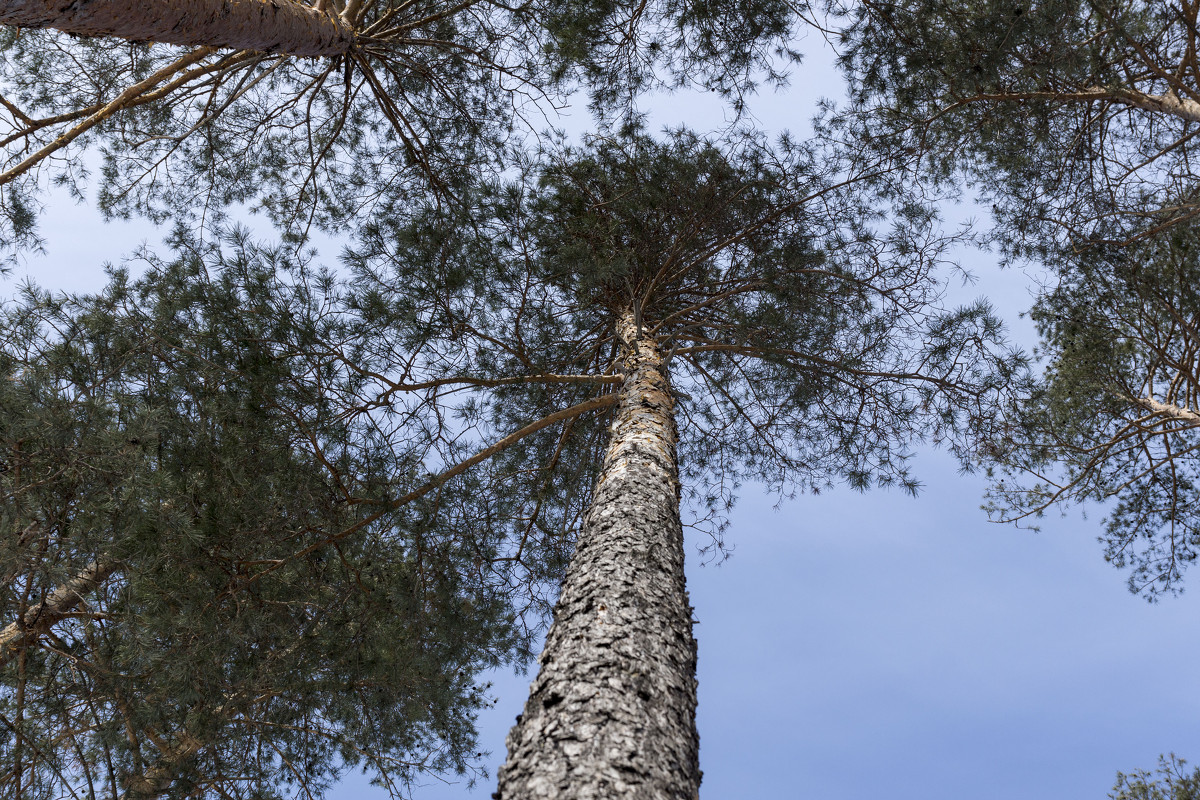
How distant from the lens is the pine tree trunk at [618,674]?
144 cm

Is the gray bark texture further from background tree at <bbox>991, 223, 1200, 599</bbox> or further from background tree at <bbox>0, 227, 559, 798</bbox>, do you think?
background tree at <bbox>991, 223, 1200, 599</bbox>

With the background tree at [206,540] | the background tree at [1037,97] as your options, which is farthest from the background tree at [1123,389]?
the background tree at [206,540]

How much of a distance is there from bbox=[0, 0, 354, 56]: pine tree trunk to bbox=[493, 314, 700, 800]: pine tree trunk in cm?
258

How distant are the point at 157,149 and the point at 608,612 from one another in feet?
17.0

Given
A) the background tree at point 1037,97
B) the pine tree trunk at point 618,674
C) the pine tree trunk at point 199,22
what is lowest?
the pine tree trunk at point 618,674

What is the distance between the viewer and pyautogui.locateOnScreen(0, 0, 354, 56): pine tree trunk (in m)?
2.32

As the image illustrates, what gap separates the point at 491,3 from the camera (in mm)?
4660

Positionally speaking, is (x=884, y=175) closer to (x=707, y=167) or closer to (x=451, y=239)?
(x=707, y=167)

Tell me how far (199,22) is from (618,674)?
10.1 feet

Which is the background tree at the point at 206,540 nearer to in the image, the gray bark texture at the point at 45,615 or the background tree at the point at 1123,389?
the gray bark texture at the point at 45,615

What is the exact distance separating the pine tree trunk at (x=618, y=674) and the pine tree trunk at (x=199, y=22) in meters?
2.58

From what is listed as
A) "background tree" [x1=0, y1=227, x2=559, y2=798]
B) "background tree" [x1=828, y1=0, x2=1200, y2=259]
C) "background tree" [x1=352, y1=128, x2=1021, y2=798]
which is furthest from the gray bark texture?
"background tree" [x1=828, y1=0, x2=1200, y2=259]

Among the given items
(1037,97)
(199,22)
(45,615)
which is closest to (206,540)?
(45,615)

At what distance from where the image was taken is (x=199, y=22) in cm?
284
